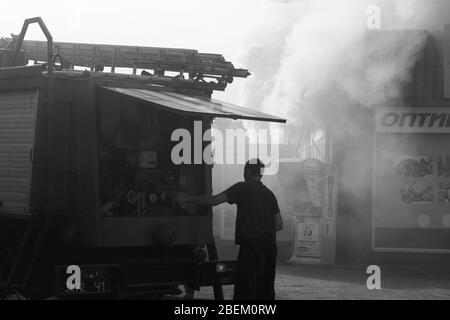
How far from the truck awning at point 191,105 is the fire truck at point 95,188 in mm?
16

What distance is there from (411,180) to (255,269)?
8.46 meters

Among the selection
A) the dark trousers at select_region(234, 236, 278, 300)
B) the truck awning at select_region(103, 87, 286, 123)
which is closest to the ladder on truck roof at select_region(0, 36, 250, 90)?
the truck awning at select_region(103, 87, 286, 123)

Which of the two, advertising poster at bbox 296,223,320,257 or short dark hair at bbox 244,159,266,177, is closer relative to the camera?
short dark hair at bbox 244,159,266,177

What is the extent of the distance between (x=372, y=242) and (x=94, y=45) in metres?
6.30

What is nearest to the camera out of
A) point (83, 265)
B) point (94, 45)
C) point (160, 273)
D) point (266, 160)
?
point (83, 265)

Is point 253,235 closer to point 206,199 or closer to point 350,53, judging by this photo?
point 206,199

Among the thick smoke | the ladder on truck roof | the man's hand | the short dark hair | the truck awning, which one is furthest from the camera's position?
the thick smoke

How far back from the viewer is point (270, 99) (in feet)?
67.8

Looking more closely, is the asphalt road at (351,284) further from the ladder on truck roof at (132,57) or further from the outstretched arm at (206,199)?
the ladder on truck roof at (132,57)

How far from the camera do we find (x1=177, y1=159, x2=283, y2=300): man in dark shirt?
25.5 ft

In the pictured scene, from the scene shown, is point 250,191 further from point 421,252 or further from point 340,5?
point 340,5

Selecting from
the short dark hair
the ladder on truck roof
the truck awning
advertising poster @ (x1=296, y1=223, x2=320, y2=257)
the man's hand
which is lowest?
advertising poster @ (x1=296, y1=223, x2=320, y2=257)

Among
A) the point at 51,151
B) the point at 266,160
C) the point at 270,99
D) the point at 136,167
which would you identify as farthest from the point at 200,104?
the point at 270,99

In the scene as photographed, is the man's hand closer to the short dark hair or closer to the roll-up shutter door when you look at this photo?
the short dark hair
